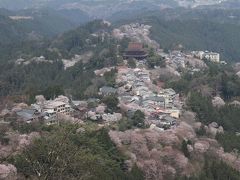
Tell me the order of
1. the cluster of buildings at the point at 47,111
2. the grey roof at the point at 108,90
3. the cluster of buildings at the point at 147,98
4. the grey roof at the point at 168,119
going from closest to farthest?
the cluster of buildings at the point at 47,111, the grey roof at the point at 168,119, the cluster of buildings at the point at 147,98, the grey roof at the point at 108,90

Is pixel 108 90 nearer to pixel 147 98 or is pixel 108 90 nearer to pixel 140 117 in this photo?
pixel 147 98

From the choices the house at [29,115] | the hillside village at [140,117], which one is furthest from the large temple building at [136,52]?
the house at [29,115]

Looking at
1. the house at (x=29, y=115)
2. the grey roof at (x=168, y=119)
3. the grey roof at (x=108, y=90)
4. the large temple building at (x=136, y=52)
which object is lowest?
the large temple building at (x=136, y=52)

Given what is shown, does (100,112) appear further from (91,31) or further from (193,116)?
(91,31)

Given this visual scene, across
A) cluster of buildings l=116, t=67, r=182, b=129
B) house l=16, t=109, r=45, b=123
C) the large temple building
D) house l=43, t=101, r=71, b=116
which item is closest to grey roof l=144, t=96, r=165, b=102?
cluster of buildings l=116, t=67, r=182, b=129

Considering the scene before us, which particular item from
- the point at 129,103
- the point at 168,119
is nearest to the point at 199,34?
the point at 129,103

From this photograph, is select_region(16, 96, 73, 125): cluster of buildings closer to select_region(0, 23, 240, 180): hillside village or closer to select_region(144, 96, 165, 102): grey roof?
select_region(0, 23, 240, 180): hillside village

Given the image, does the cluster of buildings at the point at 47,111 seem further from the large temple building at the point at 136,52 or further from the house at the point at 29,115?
the large temple building at the point at 136,52
